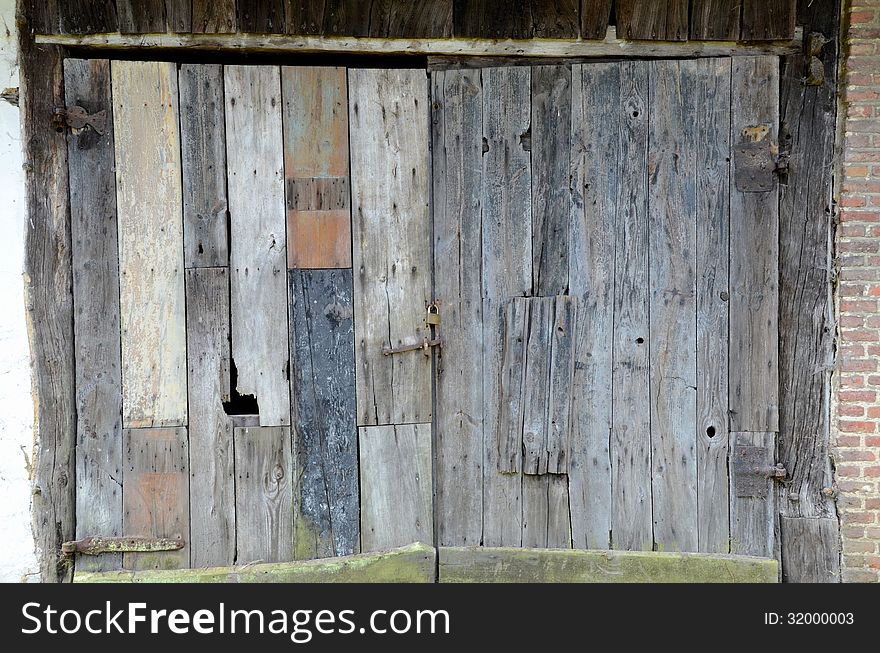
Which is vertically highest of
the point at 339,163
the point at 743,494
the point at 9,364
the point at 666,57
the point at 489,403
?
the point at 666,57

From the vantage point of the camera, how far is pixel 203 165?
2.80 m

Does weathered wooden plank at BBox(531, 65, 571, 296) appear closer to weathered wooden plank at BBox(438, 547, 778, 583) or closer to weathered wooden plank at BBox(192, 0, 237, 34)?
weathered wooden plank at BBox(438, 547, 778, 583)

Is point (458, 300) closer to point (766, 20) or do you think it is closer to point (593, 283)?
point (593, 283)

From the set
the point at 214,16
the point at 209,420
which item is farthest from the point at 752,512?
the point at 214,16

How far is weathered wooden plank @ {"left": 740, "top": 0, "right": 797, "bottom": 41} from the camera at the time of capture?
2775 millimetres

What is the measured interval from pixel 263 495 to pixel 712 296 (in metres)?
2.12

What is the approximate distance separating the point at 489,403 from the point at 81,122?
208 cm

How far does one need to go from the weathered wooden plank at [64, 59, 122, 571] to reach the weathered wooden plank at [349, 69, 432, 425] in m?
1.02

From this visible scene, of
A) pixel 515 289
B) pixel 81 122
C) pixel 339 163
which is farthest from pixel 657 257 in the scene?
pixel 81 122

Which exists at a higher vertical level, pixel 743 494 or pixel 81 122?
pixel 81 122

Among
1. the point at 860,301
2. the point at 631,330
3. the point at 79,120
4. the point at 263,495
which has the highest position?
the point at 79,120

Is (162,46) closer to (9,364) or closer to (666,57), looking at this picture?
(9,364)

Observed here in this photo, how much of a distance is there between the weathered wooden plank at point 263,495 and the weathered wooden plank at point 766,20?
2.60 m

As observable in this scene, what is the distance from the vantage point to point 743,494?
2889 mm
